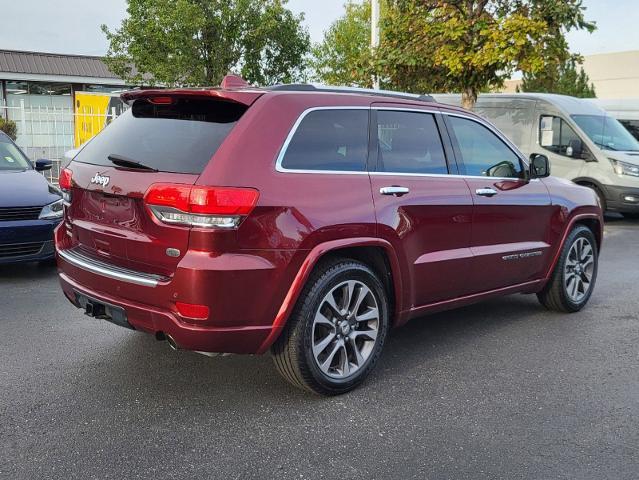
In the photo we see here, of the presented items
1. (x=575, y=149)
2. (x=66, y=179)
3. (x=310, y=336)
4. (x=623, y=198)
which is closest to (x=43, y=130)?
(x=575, y=149)

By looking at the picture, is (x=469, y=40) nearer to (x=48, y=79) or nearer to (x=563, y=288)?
(x=563, y=288)

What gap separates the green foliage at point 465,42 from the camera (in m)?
10.5

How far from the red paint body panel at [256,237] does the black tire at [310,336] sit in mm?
104

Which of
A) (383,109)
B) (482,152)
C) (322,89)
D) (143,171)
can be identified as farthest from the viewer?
(482,152)

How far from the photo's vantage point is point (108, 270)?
3672mm

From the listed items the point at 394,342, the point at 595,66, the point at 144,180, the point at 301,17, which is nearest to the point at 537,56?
the point at 394,342

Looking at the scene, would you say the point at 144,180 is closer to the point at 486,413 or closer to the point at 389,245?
the point at 389,245

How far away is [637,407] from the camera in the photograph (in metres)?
3.78

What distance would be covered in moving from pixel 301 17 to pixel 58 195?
14662 millimetres

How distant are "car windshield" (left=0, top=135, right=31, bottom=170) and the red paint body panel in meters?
4.08

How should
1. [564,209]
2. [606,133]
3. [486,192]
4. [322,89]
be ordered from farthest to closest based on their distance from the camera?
[606,133]
[564,209]
[486,192]
[322,89]

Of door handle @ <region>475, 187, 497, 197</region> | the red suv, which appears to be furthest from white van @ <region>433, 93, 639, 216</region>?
the red suv

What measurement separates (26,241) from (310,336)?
4117mm

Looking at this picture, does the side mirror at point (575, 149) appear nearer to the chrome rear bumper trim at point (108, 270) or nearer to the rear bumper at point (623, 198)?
the rear bumper at point (623, 198)
